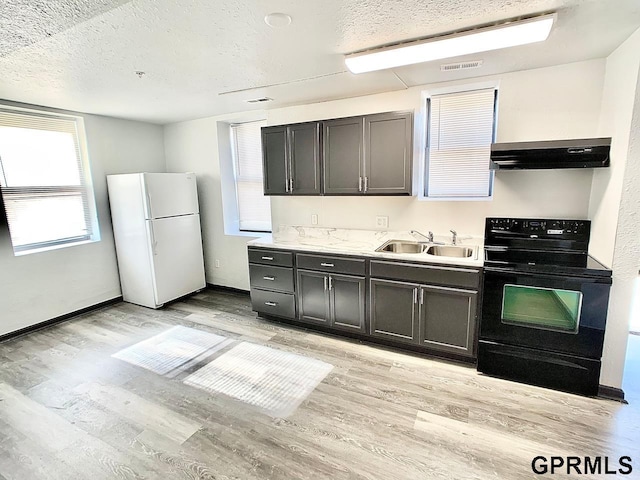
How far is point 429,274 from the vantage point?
267 centimetres

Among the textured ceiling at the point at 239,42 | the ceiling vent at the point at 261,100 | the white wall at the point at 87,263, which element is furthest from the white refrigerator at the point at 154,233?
the ceiling vent at the point at 261,100

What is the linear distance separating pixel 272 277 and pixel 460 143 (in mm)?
2337

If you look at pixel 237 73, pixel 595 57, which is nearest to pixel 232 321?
pixel 237 73

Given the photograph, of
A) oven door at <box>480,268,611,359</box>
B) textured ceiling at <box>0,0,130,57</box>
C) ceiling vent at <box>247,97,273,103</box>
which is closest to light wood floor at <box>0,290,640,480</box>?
oven door at <box>480,268,611,359</box>

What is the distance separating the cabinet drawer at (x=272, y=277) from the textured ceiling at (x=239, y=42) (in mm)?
1805

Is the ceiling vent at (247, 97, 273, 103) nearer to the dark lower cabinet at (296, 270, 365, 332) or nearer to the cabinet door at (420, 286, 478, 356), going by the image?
the dark lower cabinet at (296, 270, 365, 332)

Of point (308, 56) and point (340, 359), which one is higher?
point (308, 56)

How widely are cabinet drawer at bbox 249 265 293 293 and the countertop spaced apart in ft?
0.83

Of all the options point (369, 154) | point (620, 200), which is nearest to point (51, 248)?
point (369, 154)

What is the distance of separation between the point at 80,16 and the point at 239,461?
2.46 m

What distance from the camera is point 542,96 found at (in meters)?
2.64

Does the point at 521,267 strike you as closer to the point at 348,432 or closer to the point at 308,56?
the point at 348,432

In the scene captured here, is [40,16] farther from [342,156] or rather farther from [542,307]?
[542,307]

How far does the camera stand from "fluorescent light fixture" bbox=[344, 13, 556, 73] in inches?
70.9
